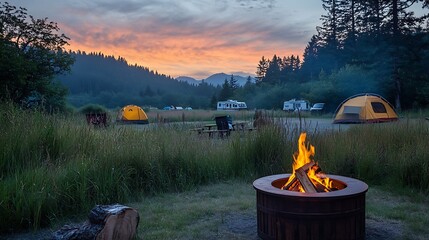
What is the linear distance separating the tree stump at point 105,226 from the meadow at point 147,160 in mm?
914

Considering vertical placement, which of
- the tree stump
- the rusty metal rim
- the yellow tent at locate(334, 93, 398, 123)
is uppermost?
the yellow tent at locate(334, 93, 398, 123)

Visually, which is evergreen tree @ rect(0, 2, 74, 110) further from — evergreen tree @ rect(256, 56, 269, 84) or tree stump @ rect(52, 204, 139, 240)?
evergreen tree @ rect(256, 56, 269, 84)

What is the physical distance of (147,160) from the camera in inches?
223

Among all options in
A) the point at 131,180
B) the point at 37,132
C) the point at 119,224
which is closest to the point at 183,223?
the point at 119,224

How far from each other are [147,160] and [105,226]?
2.37 meters

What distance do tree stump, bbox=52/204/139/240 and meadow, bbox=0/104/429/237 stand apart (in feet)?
3.00

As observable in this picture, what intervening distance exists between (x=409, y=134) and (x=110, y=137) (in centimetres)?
552

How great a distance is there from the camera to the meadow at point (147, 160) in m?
4.38

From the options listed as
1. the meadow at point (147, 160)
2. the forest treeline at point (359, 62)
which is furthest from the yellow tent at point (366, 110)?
the meadow at point (147, 160)

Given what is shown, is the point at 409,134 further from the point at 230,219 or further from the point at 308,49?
the point at 308,49

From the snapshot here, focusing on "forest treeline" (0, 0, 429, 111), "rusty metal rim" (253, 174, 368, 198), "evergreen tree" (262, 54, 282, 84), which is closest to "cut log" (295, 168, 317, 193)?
"rusty metal rim" (253, 174, 368, 198)

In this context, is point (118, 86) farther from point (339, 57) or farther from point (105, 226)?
point (105, 226)

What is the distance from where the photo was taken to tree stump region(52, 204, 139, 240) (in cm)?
332

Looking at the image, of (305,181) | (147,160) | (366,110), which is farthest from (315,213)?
(366,110)
